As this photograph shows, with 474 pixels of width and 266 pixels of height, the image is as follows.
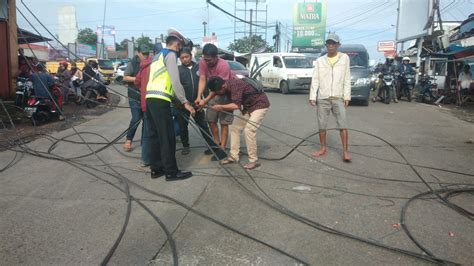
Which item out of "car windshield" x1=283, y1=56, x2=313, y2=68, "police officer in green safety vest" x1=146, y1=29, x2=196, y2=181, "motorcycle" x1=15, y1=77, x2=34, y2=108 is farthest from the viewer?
"car windshield" x1=283, y1=56, x2=313, y2=68

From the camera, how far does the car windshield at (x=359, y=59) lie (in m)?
16.0

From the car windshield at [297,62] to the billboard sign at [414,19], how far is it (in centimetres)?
653

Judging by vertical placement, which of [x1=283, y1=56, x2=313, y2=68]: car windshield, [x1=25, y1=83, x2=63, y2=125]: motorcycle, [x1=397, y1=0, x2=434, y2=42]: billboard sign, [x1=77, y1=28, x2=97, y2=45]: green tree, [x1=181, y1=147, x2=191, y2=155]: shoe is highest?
[x1=77, y1=28, x2=97, y2=45]: green tree

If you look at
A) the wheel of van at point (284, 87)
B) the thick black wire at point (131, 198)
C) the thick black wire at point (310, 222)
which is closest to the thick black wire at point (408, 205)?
the thick black wire at point (310, 222)

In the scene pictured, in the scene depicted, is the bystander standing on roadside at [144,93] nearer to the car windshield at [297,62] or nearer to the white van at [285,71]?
the white van at [285,71]

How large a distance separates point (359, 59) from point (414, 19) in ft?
30.8

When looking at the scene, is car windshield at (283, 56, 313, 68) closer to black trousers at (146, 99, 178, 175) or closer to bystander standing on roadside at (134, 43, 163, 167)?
bystander standing on roadside at (134, 43, 163, 167)

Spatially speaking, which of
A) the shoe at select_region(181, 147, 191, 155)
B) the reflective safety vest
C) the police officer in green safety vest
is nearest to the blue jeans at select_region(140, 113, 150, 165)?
the police officer in green safety vest

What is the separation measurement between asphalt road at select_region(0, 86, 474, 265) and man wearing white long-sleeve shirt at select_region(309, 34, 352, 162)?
61 centimetres

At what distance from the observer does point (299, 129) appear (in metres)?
9.74

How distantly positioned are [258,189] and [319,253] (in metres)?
1.80

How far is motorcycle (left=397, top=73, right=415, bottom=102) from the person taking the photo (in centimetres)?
1712

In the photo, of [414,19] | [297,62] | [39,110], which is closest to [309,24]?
[414,19]

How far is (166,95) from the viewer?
560cm
